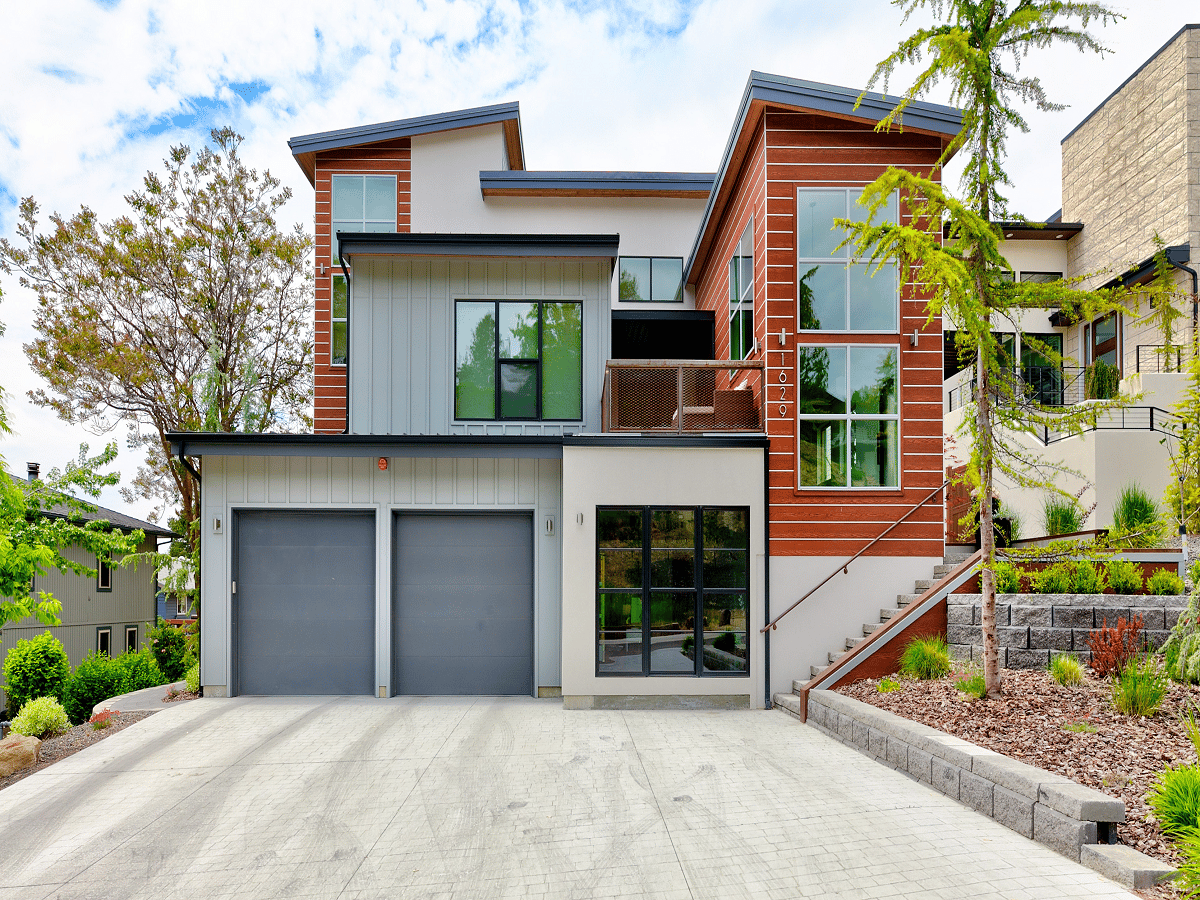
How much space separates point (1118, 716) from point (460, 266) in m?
9.49

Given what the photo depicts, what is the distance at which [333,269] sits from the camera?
13.6 meters

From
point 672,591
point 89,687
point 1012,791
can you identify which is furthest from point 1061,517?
point 89,687

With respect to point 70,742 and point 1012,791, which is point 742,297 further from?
point 70,742

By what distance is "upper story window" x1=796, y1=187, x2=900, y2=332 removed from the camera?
966 centimetres

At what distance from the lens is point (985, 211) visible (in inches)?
281

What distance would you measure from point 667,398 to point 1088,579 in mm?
5511

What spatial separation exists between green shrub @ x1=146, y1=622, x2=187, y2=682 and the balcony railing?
1125cm

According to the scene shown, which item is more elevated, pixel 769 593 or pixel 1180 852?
pixel 769 593

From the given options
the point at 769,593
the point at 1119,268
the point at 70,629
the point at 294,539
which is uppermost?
the point at 1119,268

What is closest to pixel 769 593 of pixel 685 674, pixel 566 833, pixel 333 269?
pixel 685 674

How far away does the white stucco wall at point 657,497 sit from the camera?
28.8ft

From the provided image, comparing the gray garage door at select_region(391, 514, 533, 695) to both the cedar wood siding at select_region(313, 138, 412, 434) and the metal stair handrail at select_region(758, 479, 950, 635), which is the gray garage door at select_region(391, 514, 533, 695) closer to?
the metal stair handrail at select_region(758, 479, 950, 635)

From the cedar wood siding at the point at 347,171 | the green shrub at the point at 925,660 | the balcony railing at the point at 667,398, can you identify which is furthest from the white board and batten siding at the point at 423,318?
the green shrub at the point at 925,660

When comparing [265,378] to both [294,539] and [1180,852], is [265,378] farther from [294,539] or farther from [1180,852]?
[1180,852]
